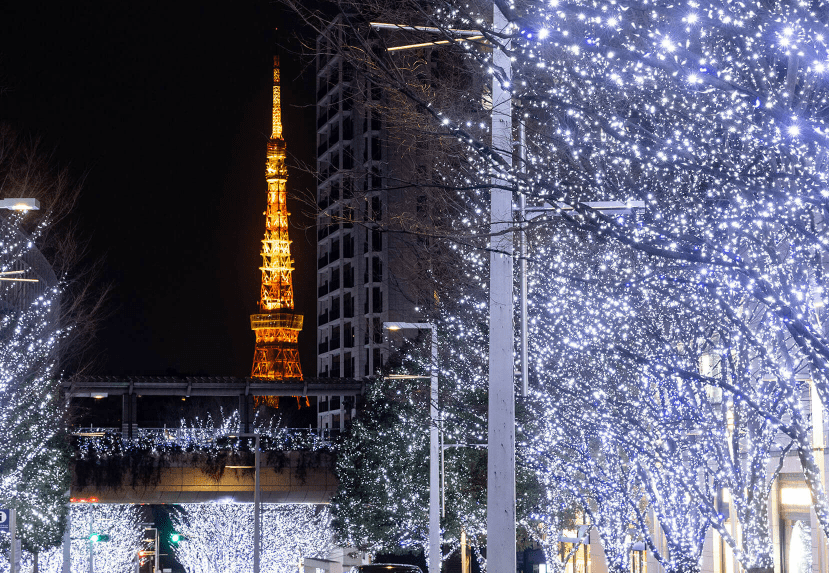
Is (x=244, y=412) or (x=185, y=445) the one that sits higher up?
(x=244, y=412)

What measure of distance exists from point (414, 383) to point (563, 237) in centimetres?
2273

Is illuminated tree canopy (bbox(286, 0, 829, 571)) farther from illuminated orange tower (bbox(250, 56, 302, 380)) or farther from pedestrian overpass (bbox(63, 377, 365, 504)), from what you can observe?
illuminated orange tower (bbox(250, 56, 302, 380))

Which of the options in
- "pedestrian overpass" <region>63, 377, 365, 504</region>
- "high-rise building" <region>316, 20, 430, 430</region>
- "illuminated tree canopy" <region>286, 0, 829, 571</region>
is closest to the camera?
"illuminated tree canopy" <region>286, 0, 829, 571</region>

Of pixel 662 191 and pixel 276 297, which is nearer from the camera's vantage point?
pixel 662 191

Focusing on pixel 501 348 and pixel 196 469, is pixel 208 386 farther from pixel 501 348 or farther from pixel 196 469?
pixel 501 348

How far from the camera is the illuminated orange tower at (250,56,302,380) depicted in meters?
102

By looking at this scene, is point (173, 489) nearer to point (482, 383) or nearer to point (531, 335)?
point (482, 383)

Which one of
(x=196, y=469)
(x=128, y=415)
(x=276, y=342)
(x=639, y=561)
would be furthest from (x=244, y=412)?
(x=276, y=342)

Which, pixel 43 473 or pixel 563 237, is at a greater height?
pixel 563 237

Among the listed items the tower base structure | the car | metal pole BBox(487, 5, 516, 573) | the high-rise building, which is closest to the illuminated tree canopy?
metal pole BBox(487, 5, 516, 573)

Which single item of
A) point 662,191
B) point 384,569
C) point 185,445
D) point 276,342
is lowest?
point 384,569

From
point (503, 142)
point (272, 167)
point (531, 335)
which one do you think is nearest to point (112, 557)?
point (272, 167)

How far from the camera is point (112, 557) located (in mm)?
66500

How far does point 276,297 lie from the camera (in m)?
104
